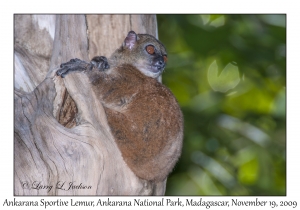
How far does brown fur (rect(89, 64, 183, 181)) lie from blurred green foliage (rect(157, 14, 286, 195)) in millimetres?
2860

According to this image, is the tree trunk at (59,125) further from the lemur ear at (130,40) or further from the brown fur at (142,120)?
the lemur ear at (130,40)

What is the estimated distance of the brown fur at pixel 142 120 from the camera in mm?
5734

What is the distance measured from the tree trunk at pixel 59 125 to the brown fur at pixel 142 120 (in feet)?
0.47

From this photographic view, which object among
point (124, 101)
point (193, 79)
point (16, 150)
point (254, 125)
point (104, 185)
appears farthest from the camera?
point (193, 79)

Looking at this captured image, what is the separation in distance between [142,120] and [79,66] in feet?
3.36

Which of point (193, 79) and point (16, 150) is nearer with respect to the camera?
point (16, 150)

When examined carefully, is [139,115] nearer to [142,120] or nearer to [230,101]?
[142,120]

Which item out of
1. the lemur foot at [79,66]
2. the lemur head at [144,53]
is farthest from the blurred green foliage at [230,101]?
the lemur foot at [79,66]

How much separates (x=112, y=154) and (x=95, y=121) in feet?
1.46

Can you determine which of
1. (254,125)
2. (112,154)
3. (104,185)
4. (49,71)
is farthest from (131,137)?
(254,125)

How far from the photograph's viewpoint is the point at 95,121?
18.2ft

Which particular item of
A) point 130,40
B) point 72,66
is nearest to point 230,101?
point 130,40

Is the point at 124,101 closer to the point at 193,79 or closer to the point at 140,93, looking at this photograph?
the point at 140,93

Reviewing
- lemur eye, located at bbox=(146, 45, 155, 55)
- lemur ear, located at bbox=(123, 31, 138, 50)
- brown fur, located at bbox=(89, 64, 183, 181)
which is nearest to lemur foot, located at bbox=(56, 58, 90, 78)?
brown fur, located at bbox=(89, 64, 183, 181)
